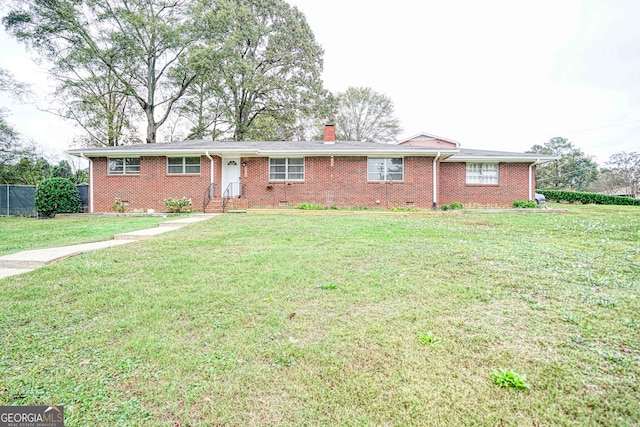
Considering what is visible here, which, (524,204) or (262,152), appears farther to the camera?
(524,204)

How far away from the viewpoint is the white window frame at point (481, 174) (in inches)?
587

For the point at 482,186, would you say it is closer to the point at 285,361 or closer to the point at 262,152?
the point at 262,152

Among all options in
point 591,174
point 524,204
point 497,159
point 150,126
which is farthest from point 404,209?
point 591,174

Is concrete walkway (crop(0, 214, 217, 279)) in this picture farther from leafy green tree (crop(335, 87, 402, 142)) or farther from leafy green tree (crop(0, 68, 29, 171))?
leafy green tree (crop(335, 87, 402, 142))

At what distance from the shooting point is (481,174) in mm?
14930

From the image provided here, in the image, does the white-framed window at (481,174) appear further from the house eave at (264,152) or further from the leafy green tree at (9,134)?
the leafy green tree at (9,134)

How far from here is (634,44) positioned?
16375 mm

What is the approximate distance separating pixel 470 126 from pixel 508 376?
4687 centimetres

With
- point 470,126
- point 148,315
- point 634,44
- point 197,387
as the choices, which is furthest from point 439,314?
point 470,126

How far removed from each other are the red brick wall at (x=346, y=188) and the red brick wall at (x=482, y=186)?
1.52 metres

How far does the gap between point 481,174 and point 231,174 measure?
12.4 m

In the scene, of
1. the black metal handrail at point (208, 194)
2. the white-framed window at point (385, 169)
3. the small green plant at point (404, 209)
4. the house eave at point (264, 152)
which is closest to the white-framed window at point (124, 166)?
the house eave at point (264, 152)

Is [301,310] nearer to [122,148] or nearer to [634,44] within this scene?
[122,148]

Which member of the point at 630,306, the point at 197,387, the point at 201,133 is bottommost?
the point at 197,387
